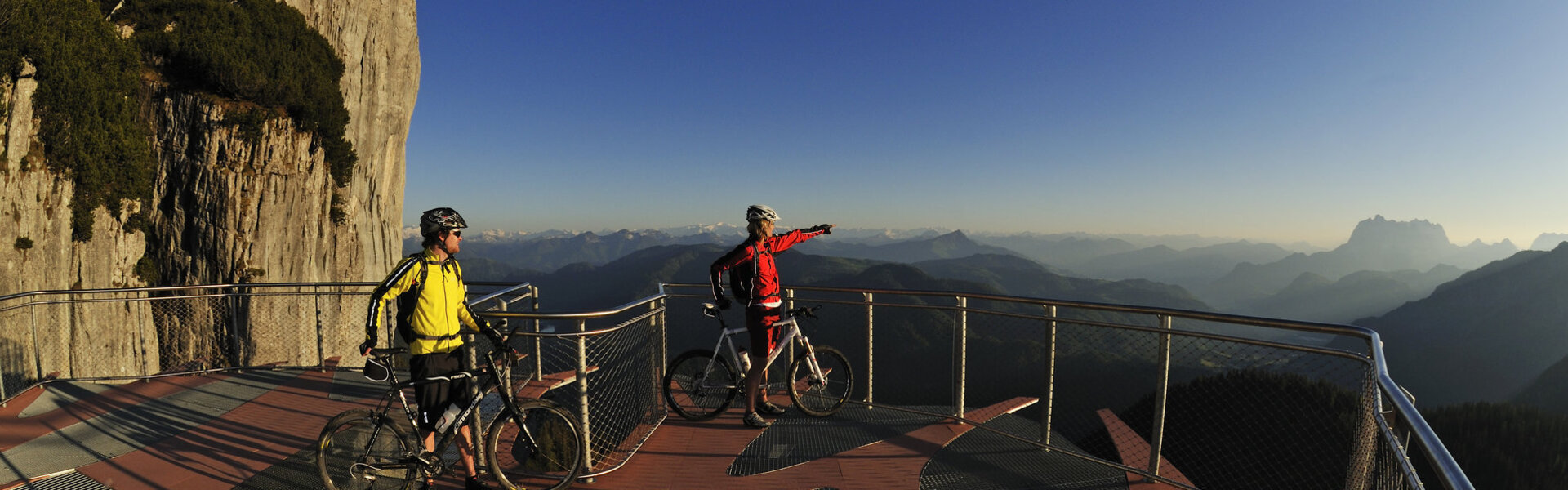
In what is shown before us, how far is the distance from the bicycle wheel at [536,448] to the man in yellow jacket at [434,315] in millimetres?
240

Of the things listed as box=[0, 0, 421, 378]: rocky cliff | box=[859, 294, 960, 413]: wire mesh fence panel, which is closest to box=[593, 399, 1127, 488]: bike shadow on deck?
box=[0, 0, 421, 378]: rocky cliff

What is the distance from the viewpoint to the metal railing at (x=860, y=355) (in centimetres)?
349

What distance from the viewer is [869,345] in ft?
21.0

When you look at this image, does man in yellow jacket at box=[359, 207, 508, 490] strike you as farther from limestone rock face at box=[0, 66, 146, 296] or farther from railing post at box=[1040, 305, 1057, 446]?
limestone rock face at box=[0, 66, 146, 296]

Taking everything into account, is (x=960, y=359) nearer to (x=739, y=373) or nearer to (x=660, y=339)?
(x=739, y=373)

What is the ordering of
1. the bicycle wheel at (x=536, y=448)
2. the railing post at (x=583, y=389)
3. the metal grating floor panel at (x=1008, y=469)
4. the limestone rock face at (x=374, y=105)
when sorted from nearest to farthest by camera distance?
the bicycle wheel at (x=536, y=448)
the railing post at (x=583, y=389)
the metal grating floor panel at (x=1008, y=469)
the limestone rock face at (x=374, y=105)

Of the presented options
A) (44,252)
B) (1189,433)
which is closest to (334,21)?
(44,252)

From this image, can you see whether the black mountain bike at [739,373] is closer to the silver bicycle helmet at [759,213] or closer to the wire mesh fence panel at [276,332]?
the silver bicycle helmet at [759,213]

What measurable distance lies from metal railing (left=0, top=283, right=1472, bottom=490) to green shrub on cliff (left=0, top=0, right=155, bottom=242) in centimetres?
349

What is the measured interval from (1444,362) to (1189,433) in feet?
547

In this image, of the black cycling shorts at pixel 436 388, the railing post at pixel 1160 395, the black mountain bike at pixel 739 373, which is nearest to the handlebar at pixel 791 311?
the black mountain bike at pixel 739 373

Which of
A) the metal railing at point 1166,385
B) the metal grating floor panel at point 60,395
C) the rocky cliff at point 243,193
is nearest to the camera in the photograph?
the metal railing at point 1166,385

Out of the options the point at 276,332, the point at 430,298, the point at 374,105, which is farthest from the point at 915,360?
the point at 430,298

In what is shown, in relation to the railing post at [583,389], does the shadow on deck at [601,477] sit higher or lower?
lower
